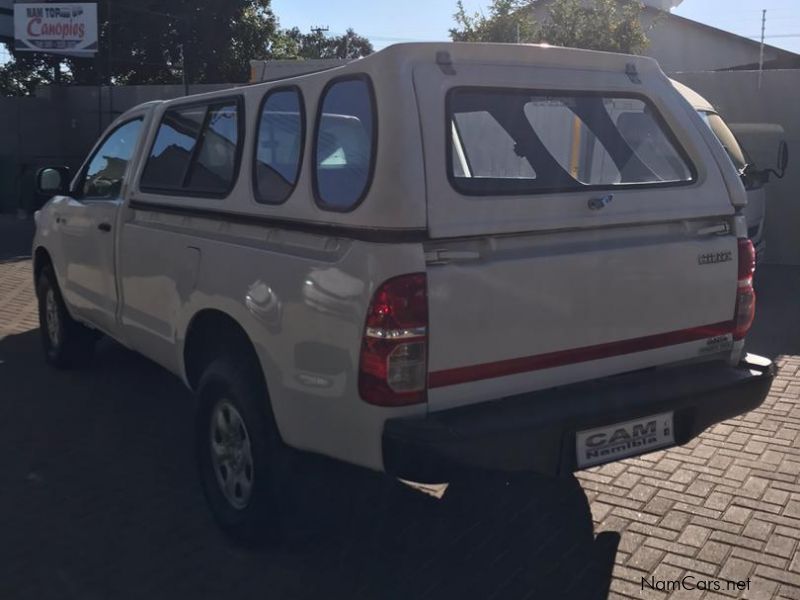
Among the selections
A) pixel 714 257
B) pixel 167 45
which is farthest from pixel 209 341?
pixel 167 45

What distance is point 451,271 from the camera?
3.38 meters

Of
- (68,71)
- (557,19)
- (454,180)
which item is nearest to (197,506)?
(454,180)

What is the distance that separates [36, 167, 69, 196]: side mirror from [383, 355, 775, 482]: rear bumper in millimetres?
4141

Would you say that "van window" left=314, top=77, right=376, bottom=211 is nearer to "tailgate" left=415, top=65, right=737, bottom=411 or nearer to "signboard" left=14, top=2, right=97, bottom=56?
"tailgate" left=415, top=65, right=737, bottom=411

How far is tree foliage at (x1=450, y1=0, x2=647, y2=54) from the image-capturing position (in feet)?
55.7

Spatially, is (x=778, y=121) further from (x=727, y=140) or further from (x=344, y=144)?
(x=344, y=144)

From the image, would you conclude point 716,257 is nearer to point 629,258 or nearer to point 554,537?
point 629,258

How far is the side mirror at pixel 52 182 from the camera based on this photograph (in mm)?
6504

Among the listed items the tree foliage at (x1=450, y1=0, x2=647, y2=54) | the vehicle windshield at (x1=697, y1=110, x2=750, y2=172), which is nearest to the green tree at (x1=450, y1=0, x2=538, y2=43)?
the tree foliage at (x1=450, y1=0, x2=647, y2=54)

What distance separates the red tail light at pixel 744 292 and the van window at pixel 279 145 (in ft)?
6.50

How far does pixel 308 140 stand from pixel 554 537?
2054mm

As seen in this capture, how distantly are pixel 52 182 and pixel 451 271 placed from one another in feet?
13.6

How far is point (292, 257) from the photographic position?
369cm

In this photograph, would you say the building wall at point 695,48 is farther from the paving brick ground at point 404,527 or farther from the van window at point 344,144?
the van window at point 344,144
